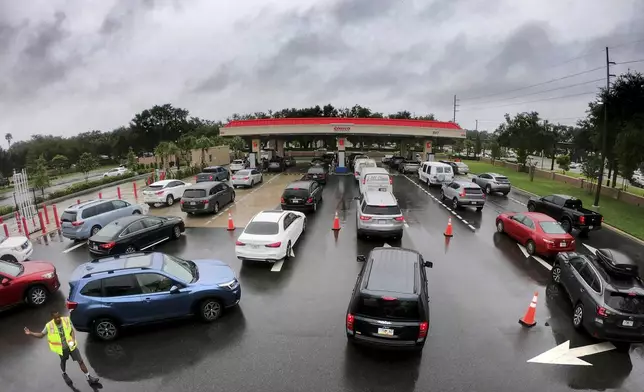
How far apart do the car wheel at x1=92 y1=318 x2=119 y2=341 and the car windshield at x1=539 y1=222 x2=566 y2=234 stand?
13.5 meters

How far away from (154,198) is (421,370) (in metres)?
18.5

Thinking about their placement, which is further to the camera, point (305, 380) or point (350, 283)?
point (350, 283)

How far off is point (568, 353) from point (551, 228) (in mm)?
6582

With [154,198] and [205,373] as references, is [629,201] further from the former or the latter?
[154,198]

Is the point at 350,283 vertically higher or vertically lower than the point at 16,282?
lower

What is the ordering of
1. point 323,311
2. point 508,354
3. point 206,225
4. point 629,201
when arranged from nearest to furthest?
point 508,354, point 323,311, point 206,225, point 629,201

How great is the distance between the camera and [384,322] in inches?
271

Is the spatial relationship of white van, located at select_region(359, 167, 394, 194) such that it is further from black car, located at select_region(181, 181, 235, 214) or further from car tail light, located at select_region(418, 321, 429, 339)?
car tail light, located at select_region(418, 321, 429, 339)

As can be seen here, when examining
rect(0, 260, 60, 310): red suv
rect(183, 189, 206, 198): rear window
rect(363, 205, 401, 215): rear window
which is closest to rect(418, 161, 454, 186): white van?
rect(363, 205, 401, 215): rear window

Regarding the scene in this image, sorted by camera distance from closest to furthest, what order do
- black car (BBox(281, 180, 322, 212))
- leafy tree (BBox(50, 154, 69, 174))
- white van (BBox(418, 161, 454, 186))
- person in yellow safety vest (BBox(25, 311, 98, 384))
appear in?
person in yellow safety vest (BBox(25, 311, 98, 384)) → black car (BBox(281, 180, 322, 212)) → white van (BBox(418, 161, 454, 186)) → leafy tree (BBox(50, 154, 69, 174))

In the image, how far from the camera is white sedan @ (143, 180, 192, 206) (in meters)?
21.0

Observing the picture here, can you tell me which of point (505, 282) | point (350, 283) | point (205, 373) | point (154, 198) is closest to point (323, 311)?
point (350, 283)

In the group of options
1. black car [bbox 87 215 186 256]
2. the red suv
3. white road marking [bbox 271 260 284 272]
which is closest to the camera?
the red suv

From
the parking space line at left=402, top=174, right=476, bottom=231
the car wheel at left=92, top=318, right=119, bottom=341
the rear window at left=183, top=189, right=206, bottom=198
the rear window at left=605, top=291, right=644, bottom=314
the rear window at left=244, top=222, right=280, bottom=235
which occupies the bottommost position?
the parking space line at left=402, top=174, right=476, bottom=231
